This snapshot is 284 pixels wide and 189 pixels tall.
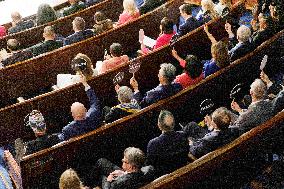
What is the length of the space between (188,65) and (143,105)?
599 mm

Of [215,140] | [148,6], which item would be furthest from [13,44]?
[215,140]

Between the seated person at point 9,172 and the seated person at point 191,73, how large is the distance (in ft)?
5.80

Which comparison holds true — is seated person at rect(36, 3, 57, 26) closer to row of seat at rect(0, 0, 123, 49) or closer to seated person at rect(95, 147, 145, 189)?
row of seat at rect(0, 0, 123, 49)

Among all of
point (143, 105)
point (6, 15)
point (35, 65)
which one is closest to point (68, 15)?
point (35, 65)

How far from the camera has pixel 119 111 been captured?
422 cm

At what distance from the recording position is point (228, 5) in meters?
5.99

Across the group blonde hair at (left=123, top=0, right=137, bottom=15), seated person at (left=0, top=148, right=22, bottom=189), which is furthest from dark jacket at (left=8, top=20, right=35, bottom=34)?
seated person at (left=0, top=148, right=22, bottom=189)

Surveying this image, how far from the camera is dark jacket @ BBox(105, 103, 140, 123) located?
422 cm

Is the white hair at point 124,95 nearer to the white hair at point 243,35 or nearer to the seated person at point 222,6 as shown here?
the white hair at point 243,35

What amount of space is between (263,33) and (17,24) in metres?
3.63

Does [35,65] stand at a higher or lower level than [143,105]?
higher

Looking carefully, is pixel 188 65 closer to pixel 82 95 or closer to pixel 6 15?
pixel 82 95

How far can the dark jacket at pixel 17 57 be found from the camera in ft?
18.4

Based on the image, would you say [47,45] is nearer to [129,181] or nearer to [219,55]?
[219,55]
